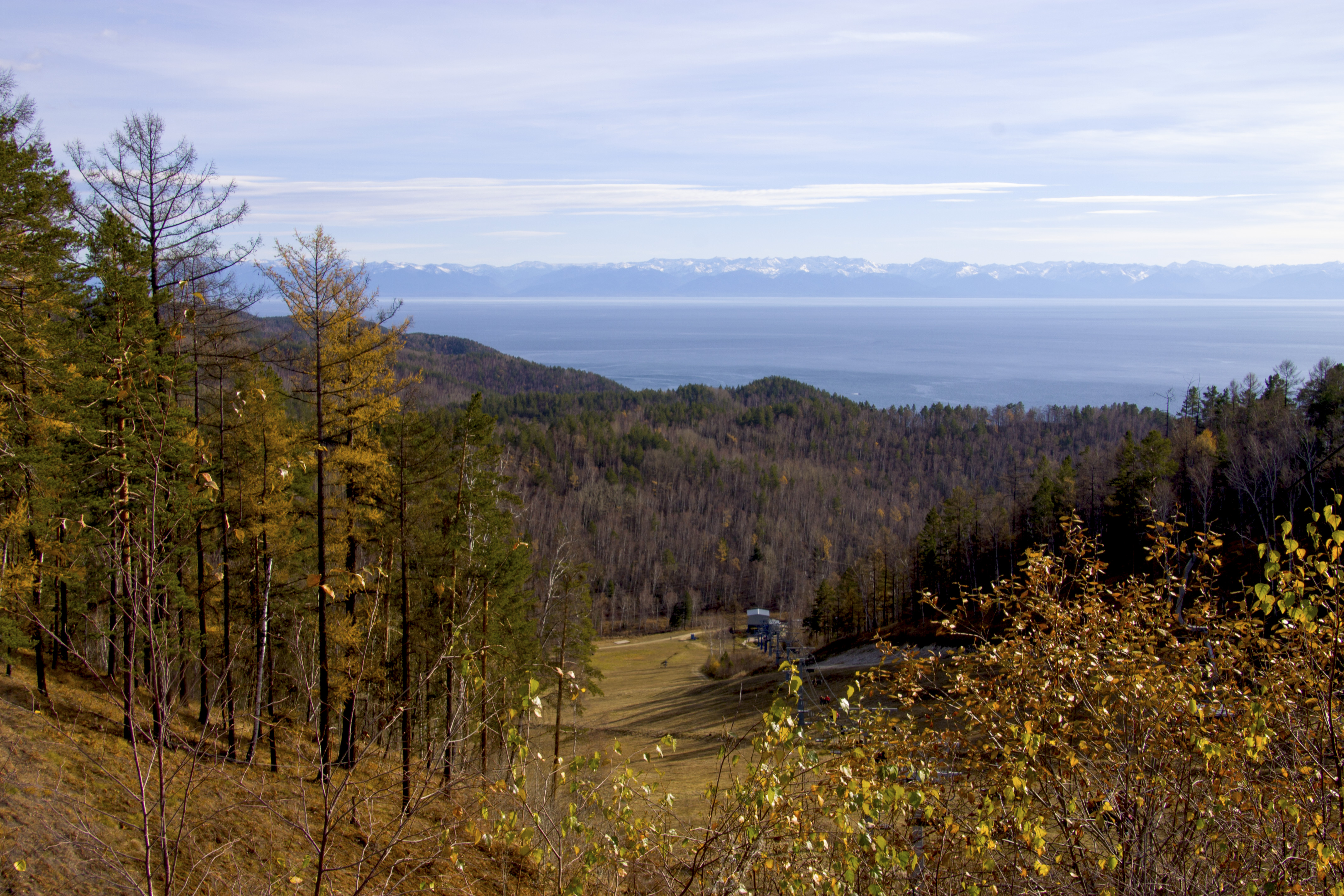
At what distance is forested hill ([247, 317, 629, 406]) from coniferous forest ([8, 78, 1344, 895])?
4755 inches

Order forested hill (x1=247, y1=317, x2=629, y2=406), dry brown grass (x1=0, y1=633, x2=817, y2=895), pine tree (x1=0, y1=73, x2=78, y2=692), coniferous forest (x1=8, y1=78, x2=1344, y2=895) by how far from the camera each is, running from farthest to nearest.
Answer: forested hill (x1=247, y1=317, x2=629, y2=406) → pine tree (x1=0, y1=73, x2=78, y2=692) → dry brown grass (x1=0, y1=633, x2=817, y2=895) → coniferous forest (x1=8, y1=78, x2=1344, y2=895)

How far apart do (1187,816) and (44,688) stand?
1788 cm

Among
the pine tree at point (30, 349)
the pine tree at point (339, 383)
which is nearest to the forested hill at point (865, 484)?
the pine tree at point (339, 383)

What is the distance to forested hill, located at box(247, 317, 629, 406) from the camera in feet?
481

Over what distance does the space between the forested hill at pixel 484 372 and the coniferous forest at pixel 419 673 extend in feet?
396

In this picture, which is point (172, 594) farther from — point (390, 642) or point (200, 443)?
point (200, 443)

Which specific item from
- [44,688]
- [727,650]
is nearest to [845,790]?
[44,688]

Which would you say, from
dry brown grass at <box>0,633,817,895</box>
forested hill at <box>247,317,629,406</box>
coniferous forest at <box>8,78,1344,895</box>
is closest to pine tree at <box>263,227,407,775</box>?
coniferous forest at <box>8,78,1344,895</box>

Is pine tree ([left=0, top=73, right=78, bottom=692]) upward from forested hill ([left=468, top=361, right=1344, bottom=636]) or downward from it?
upward

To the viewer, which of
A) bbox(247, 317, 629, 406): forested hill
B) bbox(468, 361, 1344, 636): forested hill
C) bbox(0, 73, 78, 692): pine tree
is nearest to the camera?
bbox(0, 73, 78, 692): pine tree

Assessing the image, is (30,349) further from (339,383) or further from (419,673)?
(419,673)

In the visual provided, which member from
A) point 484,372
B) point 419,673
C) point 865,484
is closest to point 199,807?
point 419,673

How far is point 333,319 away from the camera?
11859mm

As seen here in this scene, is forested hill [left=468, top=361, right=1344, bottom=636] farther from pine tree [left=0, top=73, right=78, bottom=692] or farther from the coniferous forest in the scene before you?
pine tree [left=0, top=73, right=78, bottom=692]
